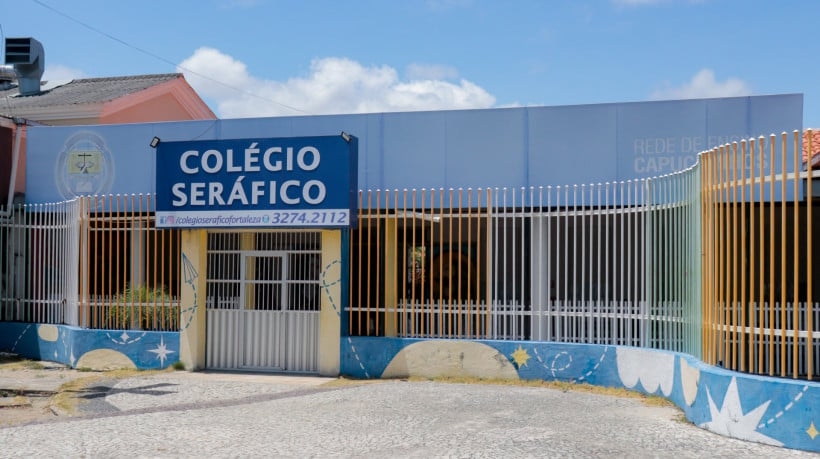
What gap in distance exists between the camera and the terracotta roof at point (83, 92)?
64.8ft

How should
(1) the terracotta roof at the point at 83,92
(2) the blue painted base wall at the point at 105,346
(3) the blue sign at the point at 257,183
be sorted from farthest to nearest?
1. (1) the terracotta roof at the point at 83,92
2. (2) the blue painted base wall at the point at 105,346
3. (3) the blue sign at the point at 257,183

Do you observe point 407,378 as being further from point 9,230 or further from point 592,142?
point 9,230

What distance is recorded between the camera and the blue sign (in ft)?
38.4

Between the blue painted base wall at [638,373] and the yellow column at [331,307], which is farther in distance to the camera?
the yellow column at [331,307]

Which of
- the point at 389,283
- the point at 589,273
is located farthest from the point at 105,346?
the point at 589,273

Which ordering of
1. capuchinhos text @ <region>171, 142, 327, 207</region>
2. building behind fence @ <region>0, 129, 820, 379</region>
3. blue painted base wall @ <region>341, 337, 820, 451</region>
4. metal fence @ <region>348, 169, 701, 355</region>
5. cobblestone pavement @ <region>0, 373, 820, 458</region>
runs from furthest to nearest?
capuchinhos text @ <region>171, 142, 327, 207</region>
metal fence @ <region>348, 169, 701, 355</region>
building behind fence @ <region>0, 129, 820, 379</region>
cobblestone pavement @ <region>0, 373, 820, 458</region>
blue painted base wall @ <region>341, 337, 820, 451</region>

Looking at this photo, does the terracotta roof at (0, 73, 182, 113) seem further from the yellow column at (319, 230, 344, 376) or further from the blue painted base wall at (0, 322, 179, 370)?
the yellow column at (319, 230, 344, 376)

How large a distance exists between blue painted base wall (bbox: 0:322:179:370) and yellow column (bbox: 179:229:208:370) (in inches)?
10.1

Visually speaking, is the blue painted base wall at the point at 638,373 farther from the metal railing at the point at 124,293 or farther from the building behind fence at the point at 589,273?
the metal railing at the point at 124,293

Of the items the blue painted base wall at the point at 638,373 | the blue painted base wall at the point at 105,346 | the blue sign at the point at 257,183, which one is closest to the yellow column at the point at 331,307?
the blue painted base wall at the point at 638,373

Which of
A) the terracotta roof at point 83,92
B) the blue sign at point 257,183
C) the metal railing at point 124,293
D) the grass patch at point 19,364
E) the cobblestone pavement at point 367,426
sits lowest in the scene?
the grass patch at point 19,364

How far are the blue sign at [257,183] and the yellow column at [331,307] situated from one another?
18.0 inches

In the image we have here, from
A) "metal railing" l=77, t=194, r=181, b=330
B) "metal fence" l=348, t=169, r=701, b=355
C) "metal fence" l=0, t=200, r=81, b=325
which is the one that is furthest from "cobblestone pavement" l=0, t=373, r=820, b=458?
"metal fence" l=0, t=200, r=81, b=325

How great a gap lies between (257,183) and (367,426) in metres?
4.98
